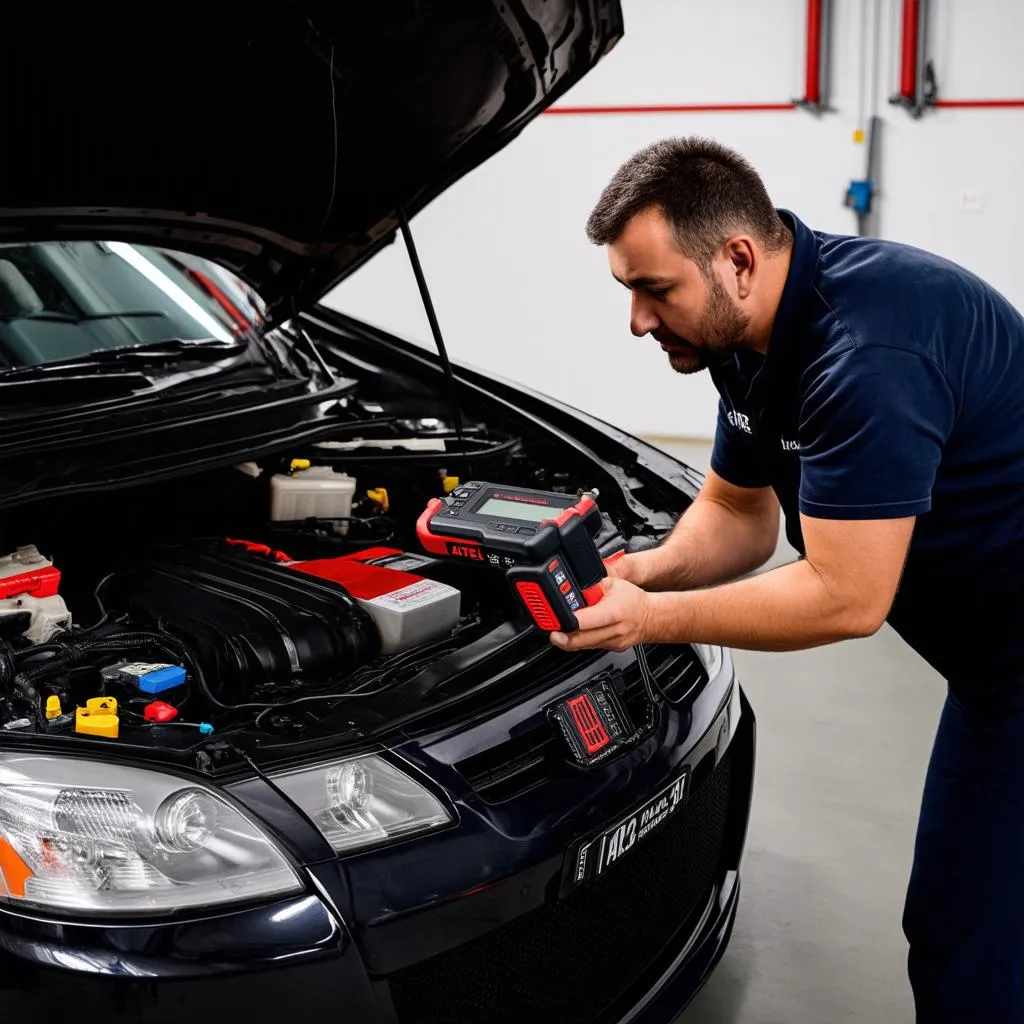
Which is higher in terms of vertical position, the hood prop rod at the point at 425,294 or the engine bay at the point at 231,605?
the hood prop rod at the point at 425,294

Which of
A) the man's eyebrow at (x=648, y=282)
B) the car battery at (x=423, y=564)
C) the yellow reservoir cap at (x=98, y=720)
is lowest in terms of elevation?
the car battery at (x=423, y=564)

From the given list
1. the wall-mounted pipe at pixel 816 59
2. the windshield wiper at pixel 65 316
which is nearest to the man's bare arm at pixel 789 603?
the windshield wiper at pixel 65 316

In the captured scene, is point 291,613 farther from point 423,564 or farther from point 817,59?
point 817,59

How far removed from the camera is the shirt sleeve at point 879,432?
4.45 feet

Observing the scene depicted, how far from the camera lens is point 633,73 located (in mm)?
5934

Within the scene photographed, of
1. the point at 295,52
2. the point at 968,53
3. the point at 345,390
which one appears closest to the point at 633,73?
the point at 968,53

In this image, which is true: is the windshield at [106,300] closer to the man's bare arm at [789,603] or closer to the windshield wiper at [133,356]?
the windshield wiper at [133,356]

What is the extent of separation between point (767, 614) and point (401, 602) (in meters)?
0.54

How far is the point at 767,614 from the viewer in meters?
1.47

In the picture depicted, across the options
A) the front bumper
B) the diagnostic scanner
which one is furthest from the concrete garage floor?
the diagnostic scanner

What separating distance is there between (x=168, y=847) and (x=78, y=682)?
1.24 ft

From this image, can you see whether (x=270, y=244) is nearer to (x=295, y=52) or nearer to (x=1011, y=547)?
(x=295, y=52)

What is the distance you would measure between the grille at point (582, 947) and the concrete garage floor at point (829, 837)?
0.38 meters

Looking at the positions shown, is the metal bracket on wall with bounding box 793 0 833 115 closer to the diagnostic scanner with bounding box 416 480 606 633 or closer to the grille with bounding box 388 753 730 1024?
the grille with bounding box 388 753 730 1024
